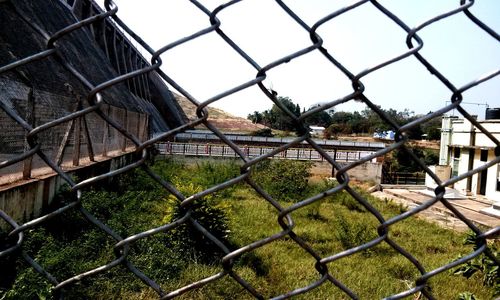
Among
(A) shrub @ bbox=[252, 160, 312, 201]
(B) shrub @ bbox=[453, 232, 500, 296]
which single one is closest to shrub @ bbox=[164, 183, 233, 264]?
(B) shrub @ bbox=[453, 232, 500, 296]

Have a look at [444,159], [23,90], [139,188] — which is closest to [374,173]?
[444,159]

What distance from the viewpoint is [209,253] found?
210 inches

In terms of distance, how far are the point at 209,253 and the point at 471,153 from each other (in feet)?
42.8

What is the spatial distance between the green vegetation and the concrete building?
259 inches

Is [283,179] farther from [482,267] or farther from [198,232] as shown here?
[482,267]

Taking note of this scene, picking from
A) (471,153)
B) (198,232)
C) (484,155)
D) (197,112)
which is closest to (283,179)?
(484,155)

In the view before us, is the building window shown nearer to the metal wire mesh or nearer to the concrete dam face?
the concrete dam face

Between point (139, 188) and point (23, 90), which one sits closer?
point (23, 90)

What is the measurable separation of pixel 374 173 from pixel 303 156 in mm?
3024

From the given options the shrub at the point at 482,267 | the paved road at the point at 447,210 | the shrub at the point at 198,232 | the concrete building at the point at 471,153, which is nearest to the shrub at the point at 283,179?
the paved road at the point at 447,210

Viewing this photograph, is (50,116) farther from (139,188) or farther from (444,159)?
(444,159)

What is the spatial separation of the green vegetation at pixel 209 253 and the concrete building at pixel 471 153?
6591mm

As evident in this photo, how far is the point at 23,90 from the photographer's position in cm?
512

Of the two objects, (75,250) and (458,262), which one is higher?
(458,262)
